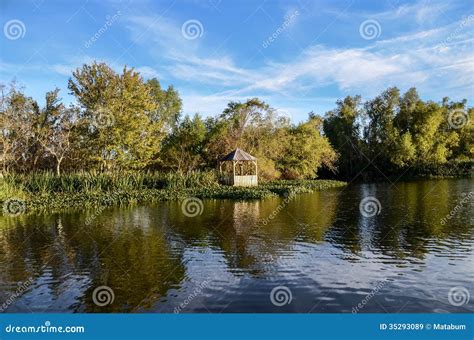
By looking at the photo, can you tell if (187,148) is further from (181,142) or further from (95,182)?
(95,182)

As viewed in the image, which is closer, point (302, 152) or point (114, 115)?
point (114, 115)

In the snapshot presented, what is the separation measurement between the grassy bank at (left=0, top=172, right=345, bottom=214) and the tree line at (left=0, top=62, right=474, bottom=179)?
4.36 m

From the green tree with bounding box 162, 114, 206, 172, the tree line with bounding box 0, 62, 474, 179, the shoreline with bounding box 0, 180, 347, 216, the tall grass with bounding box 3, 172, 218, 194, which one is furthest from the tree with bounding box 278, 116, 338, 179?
the tall grass with bounding box 3, 172, 218, 194

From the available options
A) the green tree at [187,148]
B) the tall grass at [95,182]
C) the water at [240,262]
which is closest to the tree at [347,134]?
the green tree at [187,148]

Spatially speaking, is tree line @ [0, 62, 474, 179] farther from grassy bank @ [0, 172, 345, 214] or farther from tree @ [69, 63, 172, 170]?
grassy bank @ [0, 172, 345, 214]

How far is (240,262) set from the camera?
9.33 m

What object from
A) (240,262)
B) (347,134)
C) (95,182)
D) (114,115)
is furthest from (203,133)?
(240,262)

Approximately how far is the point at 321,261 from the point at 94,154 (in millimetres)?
21965

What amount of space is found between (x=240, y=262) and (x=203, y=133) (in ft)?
83.3

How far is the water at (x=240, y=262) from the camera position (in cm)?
698

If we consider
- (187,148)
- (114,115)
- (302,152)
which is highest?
(114,115)

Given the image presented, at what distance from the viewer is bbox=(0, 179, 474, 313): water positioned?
6.98 m

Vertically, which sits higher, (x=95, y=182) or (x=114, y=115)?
(x=114, y=115)

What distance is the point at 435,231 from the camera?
483 inches
